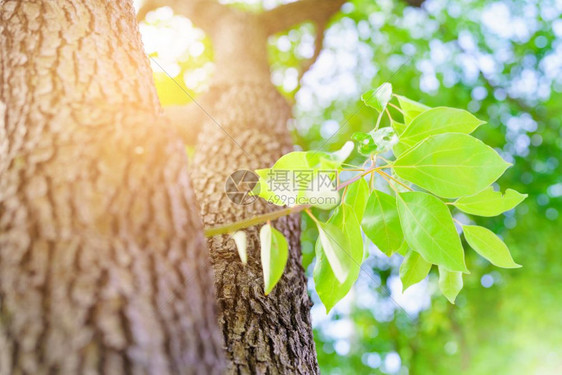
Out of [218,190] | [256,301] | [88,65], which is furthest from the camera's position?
[218,190]

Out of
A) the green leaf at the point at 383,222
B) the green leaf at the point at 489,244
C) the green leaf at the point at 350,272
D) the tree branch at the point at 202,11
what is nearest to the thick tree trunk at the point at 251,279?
the green leaf at the point at 350,272

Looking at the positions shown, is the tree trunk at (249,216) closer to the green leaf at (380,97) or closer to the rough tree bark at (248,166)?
the rough tree bark at (248,166)

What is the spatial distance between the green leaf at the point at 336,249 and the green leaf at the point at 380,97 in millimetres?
259

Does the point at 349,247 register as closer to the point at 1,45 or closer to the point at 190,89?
the point at 1,45

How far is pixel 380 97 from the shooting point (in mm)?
796

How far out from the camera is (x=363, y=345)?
4.16 m

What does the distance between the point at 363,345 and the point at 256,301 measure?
3.66 metres

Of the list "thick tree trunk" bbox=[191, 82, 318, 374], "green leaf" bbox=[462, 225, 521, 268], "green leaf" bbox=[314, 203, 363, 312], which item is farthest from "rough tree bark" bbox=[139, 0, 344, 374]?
"green leaf" bbox=[462, 225, 521, 268]

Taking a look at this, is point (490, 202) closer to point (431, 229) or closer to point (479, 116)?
point (431, 229)

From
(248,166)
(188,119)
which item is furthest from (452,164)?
(188,119)

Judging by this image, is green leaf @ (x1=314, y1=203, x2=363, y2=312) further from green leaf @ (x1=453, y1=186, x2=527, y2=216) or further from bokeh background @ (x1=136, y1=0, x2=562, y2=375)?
bokeh background @ (x1=136, y1=0, x2=562, y2=375)

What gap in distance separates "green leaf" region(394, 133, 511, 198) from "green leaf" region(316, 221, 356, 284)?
0.51 ft

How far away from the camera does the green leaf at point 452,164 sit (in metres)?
0.65

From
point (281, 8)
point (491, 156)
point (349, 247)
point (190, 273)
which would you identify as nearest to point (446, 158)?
point (491, 156)
